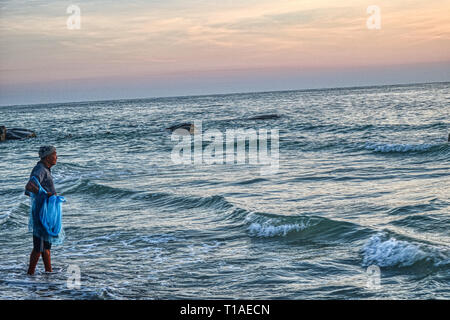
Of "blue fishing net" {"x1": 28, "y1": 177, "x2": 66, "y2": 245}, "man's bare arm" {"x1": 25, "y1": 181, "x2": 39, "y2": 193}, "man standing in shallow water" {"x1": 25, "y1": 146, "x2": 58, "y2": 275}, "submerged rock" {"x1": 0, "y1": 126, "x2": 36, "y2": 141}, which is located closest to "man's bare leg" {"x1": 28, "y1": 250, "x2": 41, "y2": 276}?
"man standing in shallow water" {"x1": 25, "y1": 146, "x2": 58, "y2": 275}

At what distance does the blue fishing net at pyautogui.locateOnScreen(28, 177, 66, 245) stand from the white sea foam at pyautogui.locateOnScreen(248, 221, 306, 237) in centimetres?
396

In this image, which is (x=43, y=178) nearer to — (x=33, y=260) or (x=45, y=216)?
(x=45, y=216)

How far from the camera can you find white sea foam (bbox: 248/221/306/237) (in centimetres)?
979

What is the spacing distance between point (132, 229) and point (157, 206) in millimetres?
2458

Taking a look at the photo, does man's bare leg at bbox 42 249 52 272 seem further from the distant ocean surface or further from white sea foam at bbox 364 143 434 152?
white sea foam at bbox 364 143 434 152

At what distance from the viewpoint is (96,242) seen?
9.66 meters

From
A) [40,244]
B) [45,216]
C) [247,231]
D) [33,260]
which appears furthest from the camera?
[247,231]

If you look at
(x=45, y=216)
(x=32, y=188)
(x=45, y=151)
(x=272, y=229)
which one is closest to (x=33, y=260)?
(x=45, y=216)

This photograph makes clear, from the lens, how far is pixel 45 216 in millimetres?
7078

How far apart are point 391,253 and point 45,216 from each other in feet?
16.8

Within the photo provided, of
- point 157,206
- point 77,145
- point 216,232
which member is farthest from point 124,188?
point 77,145

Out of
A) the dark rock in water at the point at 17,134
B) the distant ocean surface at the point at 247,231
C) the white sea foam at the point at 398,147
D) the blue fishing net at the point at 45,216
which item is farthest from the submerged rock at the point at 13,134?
the blue fishing net at the point at 45,216
